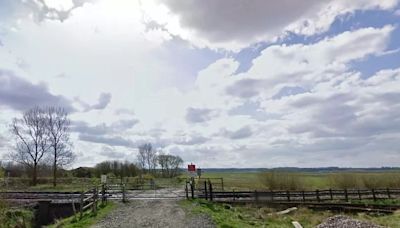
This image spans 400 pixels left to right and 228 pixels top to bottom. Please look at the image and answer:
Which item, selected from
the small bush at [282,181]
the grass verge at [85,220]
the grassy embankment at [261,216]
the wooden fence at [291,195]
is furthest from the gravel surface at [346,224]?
the small bush at [282,181]

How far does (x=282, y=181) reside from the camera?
45.1 meters

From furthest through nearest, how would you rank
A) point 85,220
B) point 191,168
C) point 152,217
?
point 191,168 < point 152,217 < point 85,220

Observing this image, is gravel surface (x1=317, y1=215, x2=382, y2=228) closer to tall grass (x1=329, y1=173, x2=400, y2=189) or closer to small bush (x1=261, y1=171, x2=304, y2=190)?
small bush (x1=261, y1=171, x2=304, y2=190)

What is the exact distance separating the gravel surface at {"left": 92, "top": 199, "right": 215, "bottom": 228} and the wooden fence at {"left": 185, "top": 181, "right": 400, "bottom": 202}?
597 centimetres

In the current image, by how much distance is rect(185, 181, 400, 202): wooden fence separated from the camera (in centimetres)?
3306

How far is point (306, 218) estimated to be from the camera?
24.5 meters

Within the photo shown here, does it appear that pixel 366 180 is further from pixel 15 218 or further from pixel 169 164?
pixel 169 164

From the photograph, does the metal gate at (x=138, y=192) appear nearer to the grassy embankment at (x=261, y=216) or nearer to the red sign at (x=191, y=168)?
the red sign at (x=191, y=168)

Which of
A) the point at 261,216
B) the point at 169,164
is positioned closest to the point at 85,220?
the point at 261,216

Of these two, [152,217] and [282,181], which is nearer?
[152,217]

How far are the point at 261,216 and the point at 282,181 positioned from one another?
69.8 ft

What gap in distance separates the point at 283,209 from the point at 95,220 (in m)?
14.3

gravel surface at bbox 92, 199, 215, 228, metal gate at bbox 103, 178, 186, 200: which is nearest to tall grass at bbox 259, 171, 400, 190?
metal gate at bbox 103, 178, 186, 200

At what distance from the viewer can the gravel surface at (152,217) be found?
19422mm
